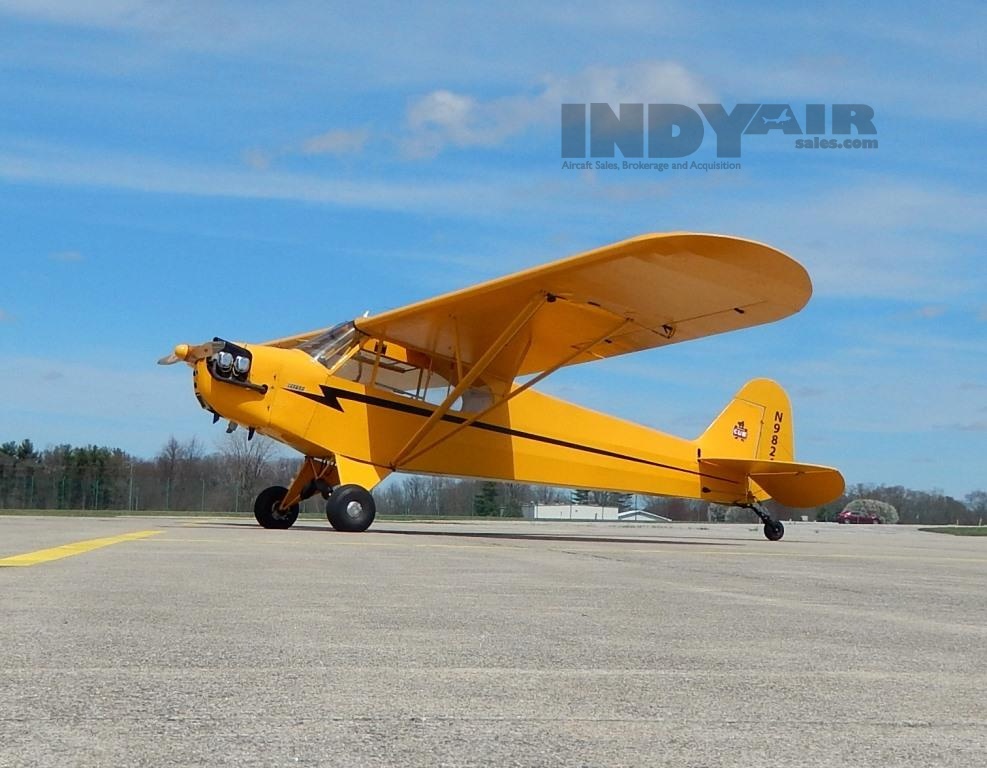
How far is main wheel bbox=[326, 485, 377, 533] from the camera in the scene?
13789 millimetres

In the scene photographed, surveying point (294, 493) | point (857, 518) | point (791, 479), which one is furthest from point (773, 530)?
point (857, 518)

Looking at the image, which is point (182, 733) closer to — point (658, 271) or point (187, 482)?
point (658, 271)

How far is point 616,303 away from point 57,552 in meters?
8.19

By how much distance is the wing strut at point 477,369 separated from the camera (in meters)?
14.2

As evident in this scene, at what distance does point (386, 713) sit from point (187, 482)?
40.3m

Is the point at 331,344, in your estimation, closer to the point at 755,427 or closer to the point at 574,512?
the point at 755,427

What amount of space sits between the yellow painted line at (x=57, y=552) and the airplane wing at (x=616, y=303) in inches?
199

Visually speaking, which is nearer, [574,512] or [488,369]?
[488,369]

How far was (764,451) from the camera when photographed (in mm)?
21422

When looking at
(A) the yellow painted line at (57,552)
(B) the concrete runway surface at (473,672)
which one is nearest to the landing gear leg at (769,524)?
(A) the yellow painted line at (57,552)

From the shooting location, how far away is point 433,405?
1566cm

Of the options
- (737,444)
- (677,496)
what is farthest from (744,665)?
(737,444)

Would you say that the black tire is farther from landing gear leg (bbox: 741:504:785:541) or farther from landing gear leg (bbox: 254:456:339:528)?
landing gear leg (bbox: 741:504:785:541)

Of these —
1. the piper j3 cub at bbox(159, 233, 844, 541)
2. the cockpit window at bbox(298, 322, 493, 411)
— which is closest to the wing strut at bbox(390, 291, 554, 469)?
the piper j3 cub at bbox(159, 233, 844, 541)
